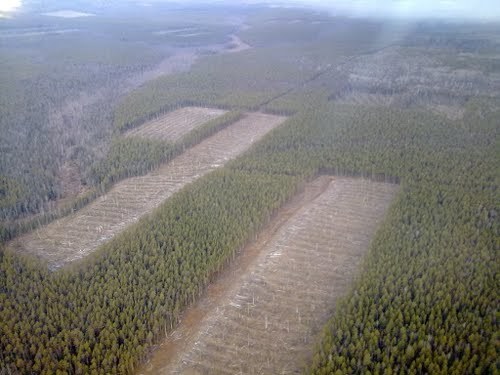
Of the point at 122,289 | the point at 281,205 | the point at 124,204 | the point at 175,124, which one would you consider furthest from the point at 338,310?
the point at 175,124

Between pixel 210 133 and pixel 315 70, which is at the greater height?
pixel 315 70

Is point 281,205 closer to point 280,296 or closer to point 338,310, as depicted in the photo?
point 280,296

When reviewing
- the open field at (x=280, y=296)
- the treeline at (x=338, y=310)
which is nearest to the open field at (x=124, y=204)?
the treeline at (x=338, y=310)

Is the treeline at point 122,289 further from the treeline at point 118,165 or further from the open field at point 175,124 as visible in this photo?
the open field at point 175,124

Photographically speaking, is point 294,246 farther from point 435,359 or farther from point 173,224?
point 435,359

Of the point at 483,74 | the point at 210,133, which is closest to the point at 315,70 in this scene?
the point at 483,74

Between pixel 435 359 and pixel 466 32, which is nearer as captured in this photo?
pixel 435 359

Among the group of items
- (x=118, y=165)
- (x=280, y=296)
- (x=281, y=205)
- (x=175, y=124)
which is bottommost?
(x=280, y=296)
